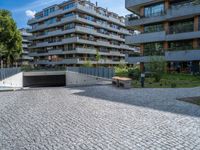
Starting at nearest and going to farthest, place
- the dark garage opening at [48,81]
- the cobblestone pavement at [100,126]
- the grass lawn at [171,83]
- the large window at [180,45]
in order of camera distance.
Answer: the cobblestone pavement at [100,126], the grass lawn at [171,83], the large window at [180,45], the dark garage opening at [48,81]

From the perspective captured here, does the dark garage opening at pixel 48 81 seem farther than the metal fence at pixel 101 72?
Yes

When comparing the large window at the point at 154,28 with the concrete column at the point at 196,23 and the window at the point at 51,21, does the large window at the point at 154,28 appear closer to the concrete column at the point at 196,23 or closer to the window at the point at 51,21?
the concrete column at the point at 196,23

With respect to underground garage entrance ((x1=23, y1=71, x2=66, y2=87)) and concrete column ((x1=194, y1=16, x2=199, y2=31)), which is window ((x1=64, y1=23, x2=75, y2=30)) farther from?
concrete column ((x1=194, y1=16, x2=199, y2=31))

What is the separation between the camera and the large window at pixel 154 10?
127 feet

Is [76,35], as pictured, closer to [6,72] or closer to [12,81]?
[12,81]

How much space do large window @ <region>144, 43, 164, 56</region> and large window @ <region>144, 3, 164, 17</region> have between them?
5.25 m

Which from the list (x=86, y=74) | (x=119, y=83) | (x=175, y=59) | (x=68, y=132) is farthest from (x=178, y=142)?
(x=175, y=59)

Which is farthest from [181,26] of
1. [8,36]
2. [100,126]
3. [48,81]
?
[8,36]

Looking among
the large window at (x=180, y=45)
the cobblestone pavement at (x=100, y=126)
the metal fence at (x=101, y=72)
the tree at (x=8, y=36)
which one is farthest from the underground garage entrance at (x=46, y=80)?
the cobblestone pavement at (x=100, y=126)

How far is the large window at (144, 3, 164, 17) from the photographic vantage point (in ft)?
127

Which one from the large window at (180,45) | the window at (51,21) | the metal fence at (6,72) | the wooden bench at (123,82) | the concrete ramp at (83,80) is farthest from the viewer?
the window at (51,21)

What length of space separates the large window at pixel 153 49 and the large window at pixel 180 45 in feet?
5.70

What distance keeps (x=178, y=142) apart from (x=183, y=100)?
312 inches

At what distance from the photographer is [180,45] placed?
37.6 meters
